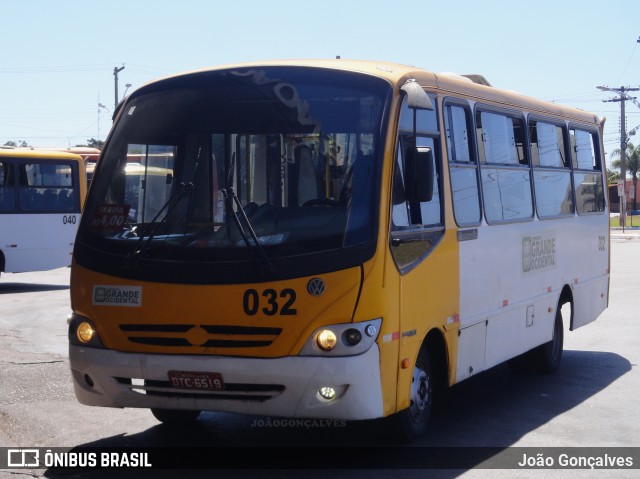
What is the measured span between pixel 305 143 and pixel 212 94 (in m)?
0.78

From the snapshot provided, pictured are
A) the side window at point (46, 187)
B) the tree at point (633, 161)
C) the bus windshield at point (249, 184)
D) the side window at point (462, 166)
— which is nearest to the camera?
the bus windshield at point (249, 184)

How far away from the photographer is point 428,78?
8297mm

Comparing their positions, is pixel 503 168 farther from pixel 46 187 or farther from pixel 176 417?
pixel 46 187

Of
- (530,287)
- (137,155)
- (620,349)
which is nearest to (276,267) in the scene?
(137,155)

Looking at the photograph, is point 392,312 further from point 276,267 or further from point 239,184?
point 239,184

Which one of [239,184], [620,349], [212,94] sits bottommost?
[620,349]

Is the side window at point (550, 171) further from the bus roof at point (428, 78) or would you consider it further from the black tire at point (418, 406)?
the black tire at point (418, 406)

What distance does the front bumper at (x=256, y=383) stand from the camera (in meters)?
6.75

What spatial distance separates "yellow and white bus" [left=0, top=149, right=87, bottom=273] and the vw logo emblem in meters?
18.3

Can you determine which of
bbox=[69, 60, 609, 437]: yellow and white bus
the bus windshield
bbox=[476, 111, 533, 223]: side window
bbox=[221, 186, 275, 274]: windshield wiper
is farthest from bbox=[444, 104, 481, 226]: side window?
bbox=[221, 186, 275, 274]: windshield wiper

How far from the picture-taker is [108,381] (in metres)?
7.26

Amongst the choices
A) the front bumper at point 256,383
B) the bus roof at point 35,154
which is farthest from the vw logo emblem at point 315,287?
the bus roof at point 35,154

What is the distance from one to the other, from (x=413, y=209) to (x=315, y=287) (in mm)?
1260

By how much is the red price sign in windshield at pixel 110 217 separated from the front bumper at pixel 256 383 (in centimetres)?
88
